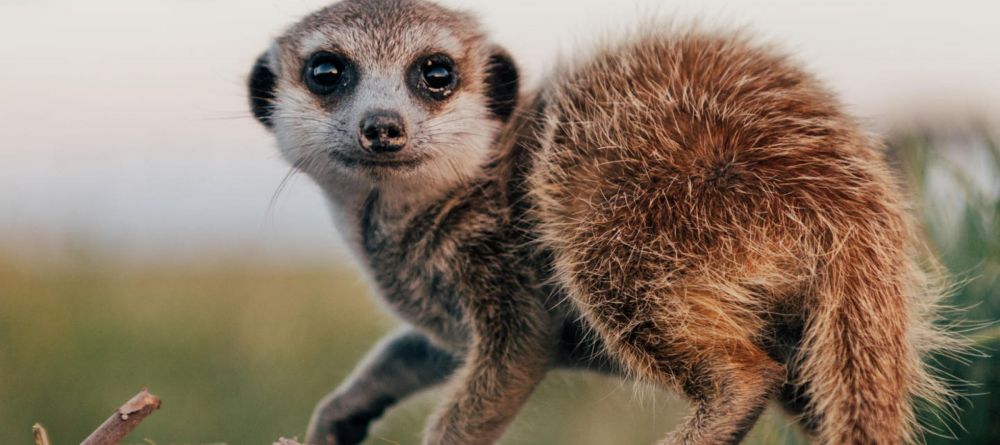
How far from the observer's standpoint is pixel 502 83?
11.7ft

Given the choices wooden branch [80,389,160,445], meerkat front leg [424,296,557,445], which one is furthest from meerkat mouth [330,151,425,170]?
wooden branch [80,389,160,445]

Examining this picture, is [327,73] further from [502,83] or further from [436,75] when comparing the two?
[502,83]

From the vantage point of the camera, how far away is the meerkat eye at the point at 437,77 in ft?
10.9

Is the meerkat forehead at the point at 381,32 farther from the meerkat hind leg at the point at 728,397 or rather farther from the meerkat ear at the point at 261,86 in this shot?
the meerkat hind leg at the point at 728,397

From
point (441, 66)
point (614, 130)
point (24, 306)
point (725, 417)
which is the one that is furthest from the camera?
point (24, 306)

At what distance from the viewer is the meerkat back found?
274 cm

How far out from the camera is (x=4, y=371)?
530 cm

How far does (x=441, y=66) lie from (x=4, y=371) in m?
3.53

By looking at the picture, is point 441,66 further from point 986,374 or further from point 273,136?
point 986,374

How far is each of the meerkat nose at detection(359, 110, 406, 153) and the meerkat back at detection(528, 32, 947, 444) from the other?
0.51 metres

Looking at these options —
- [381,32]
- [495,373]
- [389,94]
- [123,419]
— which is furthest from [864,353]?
[123,419]

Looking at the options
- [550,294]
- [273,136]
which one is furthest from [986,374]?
[273,136]

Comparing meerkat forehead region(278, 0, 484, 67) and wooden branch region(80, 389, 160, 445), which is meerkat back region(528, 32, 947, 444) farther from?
wooden branch region(80, 389, 160, 445)

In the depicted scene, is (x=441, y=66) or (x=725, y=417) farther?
(x=441, y=66)
